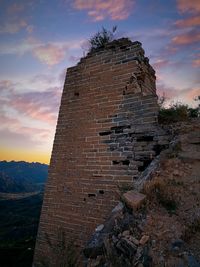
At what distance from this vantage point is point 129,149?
381 cm

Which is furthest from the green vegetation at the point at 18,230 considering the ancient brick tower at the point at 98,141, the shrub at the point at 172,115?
the shrub at the point at 172,115

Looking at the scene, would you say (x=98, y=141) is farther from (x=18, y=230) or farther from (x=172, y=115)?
(x=18, y=230)

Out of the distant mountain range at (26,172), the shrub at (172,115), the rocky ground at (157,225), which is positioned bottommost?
the rocky ground at (157,225)

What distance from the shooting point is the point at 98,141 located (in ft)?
13.7

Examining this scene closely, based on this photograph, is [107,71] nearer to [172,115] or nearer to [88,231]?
[172,115]

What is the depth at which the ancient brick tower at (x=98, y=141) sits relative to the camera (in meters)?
3.73

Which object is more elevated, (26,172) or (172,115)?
(26,172)

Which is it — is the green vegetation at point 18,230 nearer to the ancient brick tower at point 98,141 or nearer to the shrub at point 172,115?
the ancient brick tower at point 98,141

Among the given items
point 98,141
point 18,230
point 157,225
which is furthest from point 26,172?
point 157,225

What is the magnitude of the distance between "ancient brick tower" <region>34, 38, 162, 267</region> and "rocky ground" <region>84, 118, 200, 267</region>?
3.31 feet

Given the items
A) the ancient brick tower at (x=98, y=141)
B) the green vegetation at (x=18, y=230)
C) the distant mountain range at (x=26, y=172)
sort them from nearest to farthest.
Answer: the ancient brick tower at (x=98, y=141) < the green vegetation at (x=18, y=230) < the distant mountain range at (x=26, y=172)

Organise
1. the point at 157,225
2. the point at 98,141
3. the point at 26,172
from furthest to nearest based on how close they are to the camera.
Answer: the point at 26,172 < the point at 98,141 < the point at 157,225

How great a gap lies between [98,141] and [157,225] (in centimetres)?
238

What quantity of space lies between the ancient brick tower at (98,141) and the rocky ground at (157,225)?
1009 millimetres
